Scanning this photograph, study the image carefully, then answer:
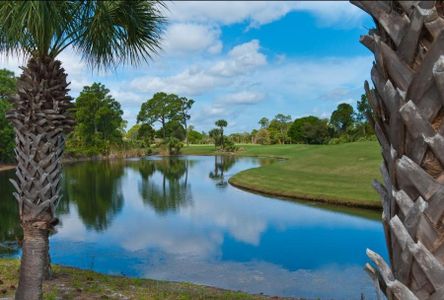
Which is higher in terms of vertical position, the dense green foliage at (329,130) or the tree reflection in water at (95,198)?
the dense green foliage at (329,130)

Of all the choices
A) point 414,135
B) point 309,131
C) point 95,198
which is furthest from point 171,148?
point 414,135

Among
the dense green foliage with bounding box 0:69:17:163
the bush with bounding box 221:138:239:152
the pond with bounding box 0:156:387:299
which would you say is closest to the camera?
the pond with bounding box 0:156:387:299

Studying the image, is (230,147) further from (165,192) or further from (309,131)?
(165,192)

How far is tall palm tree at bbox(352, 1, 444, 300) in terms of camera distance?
2152 millimetres

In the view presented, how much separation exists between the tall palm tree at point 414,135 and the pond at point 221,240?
11328 millimetres

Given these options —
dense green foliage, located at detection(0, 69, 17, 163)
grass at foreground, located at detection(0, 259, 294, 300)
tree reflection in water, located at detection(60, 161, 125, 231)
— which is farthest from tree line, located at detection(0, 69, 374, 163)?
grass at foreground, located at detection(0, 259, 294, 300)

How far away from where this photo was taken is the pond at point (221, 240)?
1453 cm

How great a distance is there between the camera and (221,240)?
64.2 ft

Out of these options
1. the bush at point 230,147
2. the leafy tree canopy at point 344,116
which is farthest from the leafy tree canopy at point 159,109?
the leafy tree canopy at point 344,116

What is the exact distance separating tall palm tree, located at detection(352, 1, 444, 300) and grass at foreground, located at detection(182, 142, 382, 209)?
26112 mm

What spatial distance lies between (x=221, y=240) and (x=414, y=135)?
17.9 metres

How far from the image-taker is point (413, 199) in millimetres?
2260

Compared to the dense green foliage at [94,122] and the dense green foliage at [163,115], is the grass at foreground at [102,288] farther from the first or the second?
the dense green foliage at [163,115]

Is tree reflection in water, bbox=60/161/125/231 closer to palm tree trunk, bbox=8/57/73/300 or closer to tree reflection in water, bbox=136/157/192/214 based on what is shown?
tree reflection in water, bbox=136/157/192/214
